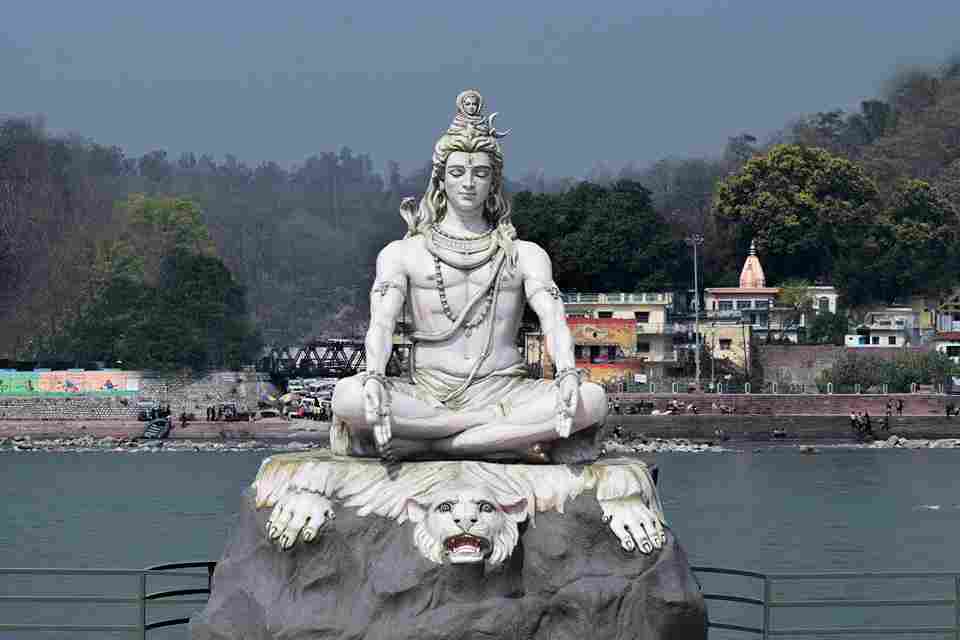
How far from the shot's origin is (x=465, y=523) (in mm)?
11094

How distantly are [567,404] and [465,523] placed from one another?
1009 millimetres

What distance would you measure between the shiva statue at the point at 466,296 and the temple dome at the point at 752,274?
56.0 meters

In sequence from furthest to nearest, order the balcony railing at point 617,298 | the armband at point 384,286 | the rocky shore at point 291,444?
the balcony railing at point 617,298 → the rocky shore at point 291,444 → the armband at point 384,286

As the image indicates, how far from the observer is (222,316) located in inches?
2589

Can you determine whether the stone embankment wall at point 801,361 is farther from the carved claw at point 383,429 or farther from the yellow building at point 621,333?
the carved claw at point 383,429

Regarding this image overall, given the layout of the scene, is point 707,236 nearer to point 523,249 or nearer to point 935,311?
point 935,311

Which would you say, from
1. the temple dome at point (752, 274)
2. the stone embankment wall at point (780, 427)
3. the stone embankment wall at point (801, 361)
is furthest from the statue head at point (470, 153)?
the temple dome at point (752, 274)

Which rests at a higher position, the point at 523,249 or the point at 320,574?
the point at 523,249

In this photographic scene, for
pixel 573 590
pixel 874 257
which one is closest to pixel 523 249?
pixel 573 590

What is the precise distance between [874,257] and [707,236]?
8.39 m

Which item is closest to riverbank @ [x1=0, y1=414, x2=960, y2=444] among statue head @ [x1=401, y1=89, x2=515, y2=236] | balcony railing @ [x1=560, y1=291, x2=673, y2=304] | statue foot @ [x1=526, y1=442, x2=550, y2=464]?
balcony railing @ [x1=560, y1=291, x2=673, y2=304]

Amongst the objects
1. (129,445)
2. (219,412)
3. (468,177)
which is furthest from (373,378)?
(219,412)

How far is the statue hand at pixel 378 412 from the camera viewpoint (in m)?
11.6

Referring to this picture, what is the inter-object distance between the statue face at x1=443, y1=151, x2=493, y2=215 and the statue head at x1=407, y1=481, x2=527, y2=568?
78.3 inches
